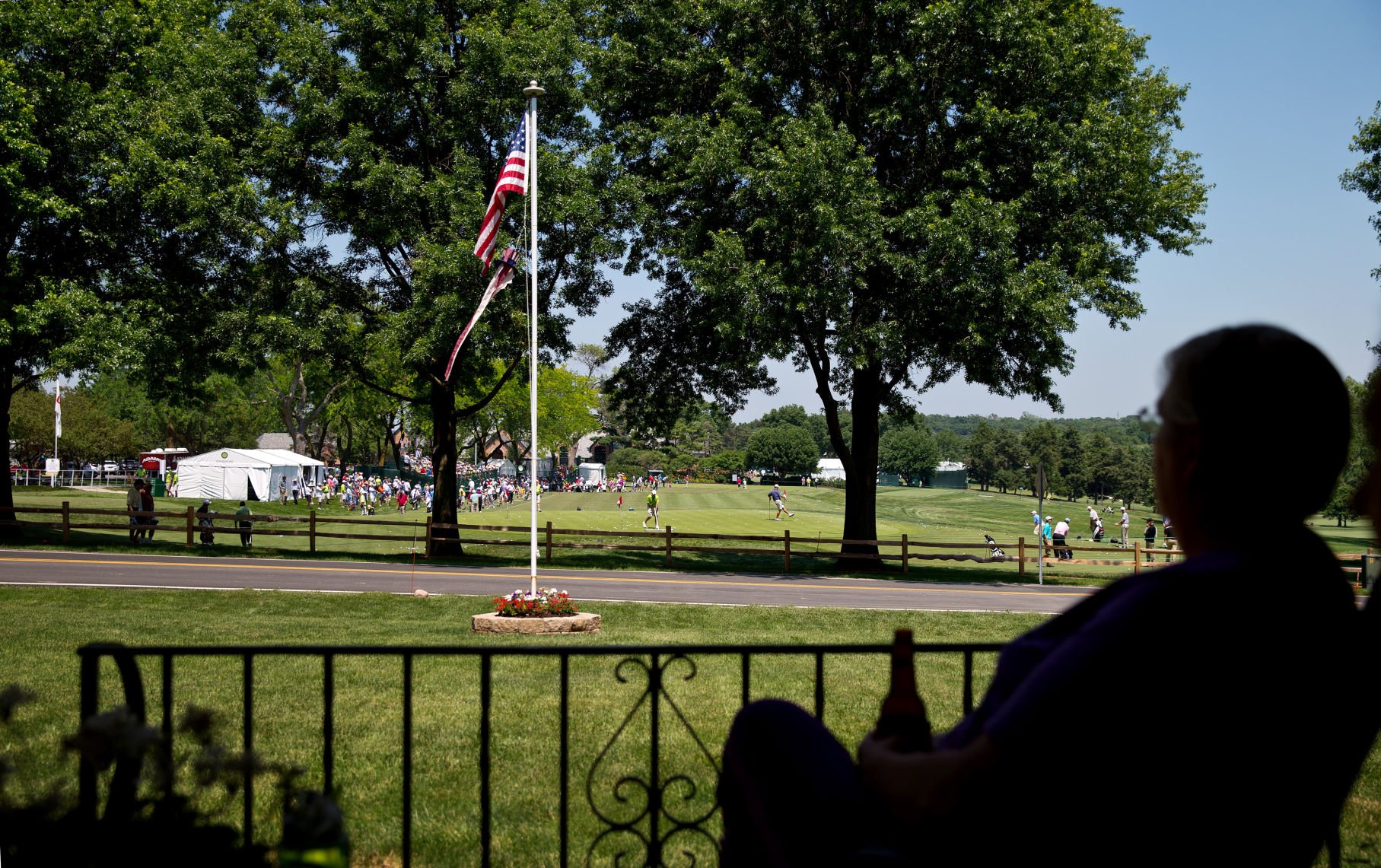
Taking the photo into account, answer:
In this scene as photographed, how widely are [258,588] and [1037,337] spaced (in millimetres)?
17972

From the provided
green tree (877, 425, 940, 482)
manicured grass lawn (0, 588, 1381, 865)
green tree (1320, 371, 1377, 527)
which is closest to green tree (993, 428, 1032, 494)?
green tree (877, 425, 940, 482)

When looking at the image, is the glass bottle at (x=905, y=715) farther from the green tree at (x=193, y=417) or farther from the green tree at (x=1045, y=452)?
the green tree at (x=1045, y=452)

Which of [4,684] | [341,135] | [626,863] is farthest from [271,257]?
[626,863]

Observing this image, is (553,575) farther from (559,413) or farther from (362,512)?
(559,413)

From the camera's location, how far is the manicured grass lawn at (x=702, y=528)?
29.3 m

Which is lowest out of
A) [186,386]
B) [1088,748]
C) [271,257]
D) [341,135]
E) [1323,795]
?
[1323,795]

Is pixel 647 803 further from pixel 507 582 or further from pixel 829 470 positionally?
pixel 829 470

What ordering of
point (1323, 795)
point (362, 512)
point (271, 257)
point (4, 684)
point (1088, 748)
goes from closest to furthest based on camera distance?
1. point (1088, 748)
2. point (1323, 795)
3. point (4, 684)
4. point (271, 257)
5. point (362, 512)

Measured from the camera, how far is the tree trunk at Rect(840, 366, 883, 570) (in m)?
28.5

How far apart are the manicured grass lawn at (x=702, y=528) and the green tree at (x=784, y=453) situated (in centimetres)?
4810

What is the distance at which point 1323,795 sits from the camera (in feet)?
6.48

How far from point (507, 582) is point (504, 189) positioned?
1001 cm

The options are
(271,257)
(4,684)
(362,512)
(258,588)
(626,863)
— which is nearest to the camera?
(626,863)

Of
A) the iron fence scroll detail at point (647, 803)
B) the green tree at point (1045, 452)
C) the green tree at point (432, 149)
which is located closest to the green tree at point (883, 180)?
the green tree at point (432, 149)
